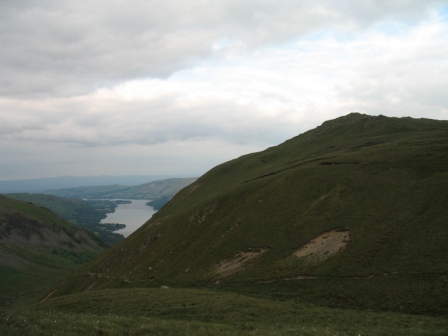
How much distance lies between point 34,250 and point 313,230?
131m

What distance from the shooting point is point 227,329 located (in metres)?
23.0

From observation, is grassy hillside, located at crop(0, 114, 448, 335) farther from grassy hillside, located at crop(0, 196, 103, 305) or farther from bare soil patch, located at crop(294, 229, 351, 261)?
grassy hillside, located at crop(0, 196, 103, 305)

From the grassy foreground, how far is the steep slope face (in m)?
8.13

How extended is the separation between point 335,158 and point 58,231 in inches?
5959

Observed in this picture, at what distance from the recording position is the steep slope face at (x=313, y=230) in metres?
38.9

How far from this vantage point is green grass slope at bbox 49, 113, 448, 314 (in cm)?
3425

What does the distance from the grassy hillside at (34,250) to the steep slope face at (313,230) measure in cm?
3812

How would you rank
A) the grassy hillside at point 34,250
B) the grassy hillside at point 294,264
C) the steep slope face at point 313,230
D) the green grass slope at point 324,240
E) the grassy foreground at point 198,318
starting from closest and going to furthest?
the grassy foreground at point 198,318 < the grassy hillside at point 294,264 < the green grass slope at point 324,240 < the steep slope face at point 313,230 < the grassy hillside at point 34,250

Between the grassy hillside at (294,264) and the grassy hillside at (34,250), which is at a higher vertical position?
the grassy hillside at (294,264)

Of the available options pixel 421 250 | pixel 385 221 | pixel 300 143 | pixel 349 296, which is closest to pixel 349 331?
pixel 349 296

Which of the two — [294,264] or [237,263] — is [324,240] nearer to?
[294,264]

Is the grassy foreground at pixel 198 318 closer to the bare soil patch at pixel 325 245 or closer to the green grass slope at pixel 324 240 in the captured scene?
the green grass slope at pixel 324 240

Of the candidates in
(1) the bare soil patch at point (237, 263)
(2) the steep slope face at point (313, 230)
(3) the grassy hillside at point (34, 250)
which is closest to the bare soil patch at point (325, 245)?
(2) the steep slope face at point (313, 230)

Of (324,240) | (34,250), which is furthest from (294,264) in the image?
(34,250)
